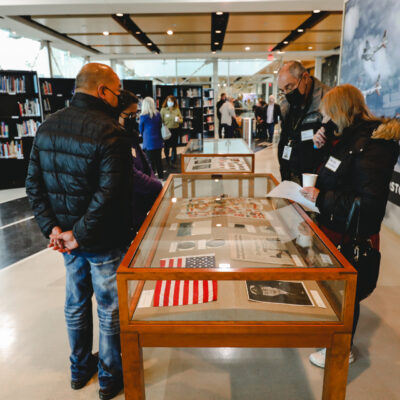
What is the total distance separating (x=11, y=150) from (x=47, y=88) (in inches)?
73.4

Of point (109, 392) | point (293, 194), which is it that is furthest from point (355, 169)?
point (109, 392)

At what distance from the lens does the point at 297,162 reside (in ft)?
8.73

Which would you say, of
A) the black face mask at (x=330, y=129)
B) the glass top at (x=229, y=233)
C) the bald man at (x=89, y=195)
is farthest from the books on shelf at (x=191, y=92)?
the bald man at (x=89, y=195)

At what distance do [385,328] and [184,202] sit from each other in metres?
1.65

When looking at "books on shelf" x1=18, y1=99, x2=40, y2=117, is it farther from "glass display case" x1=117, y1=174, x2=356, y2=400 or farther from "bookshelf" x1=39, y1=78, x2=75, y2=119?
"glass display case" x1=117, y1=174, x2=356, y2=400

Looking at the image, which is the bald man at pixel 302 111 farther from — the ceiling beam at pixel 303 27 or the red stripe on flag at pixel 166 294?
the ceiling beam at pixel 303 27

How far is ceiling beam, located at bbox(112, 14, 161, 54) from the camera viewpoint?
7393mm

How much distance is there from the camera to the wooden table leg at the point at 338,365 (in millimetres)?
1289

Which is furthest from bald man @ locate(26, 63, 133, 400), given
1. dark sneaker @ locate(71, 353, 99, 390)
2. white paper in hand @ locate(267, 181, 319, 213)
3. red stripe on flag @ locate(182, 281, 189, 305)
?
white paper in hand @ locate(267, 181, 319, 213)

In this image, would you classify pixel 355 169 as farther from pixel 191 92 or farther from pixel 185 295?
pixel 191 92

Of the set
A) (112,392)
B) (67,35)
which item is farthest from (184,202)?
(67,35)

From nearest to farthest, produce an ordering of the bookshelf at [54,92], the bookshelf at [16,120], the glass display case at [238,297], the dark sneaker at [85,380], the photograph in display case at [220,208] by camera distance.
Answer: the glass display case at [238,297], the dark sneaker at [85,380], the photograph in display case at [220,208], the bookshelf at [16,120], the bookshelf at [54,92]

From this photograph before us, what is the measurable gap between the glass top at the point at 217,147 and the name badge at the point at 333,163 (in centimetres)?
222

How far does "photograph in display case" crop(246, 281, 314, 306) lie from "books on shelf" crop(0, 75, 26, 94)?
6.99 metres
